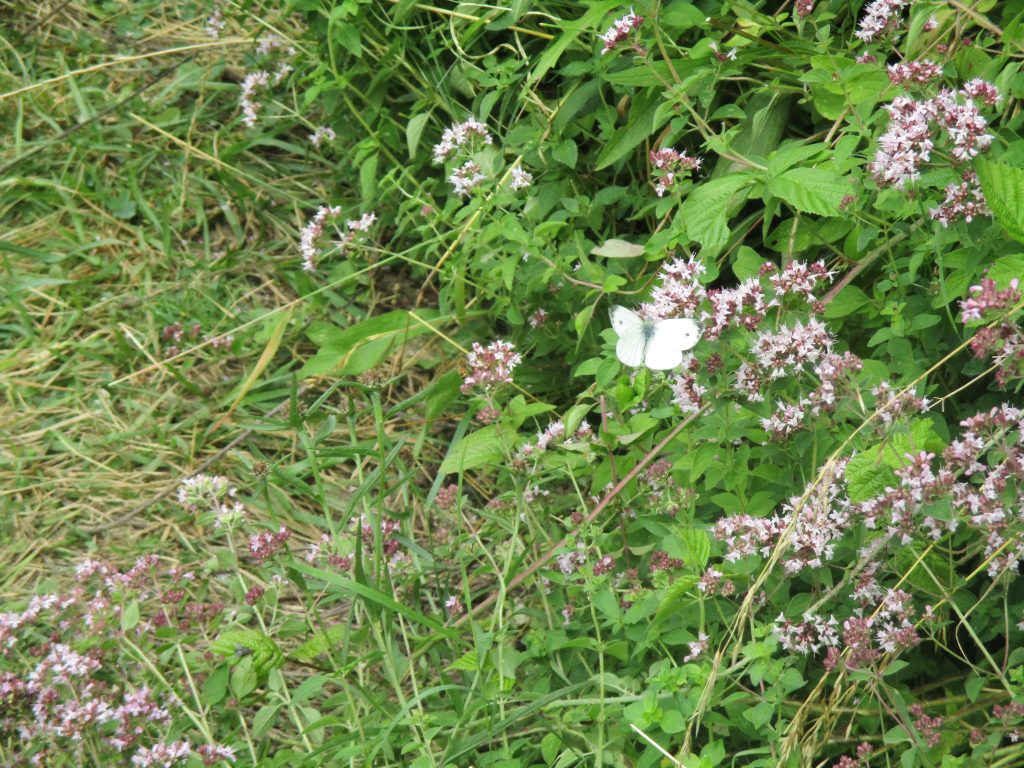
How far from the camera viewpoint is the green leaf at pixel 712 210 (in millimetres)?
2150

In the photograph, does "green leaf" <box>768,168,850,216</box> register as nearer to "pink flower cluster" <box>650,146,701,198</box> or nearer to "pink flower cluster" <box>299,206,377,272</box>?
"pink flower cluster" <box>650,146,701,198</box>

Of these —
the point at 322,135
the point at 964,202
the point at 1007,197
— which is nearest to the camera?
the point at 1007,197

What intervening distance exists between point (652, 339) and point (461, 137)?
2.95ft

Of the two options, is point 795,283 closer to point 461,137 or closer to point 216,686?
point 461,137

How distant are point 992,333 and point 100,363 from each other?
2.66m

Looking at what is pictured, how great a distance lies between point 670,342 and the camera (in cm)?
201

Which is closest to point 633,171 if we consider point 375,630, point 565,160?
point 565,160

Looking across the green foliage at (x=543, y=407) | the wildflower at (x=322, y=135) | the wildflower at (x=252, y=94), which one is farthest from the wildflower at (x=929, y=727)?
the wildflower at (x=252, y=94)

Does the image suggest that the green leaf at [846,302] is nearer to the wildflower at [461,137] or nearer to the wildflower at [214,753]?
the wildflower at [461,137]

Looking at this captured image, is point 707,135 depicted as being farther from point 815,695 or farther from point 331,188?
point 331,188

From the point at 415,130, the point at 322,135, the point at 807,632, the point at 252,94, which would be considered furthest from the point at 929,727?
the point at 252,94

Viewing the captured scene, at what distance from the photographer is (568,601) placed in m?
2.31

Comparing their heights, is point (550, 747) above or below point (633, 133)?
below

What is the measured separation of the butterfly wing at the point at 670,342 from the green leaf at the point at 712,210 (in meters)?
0.23
